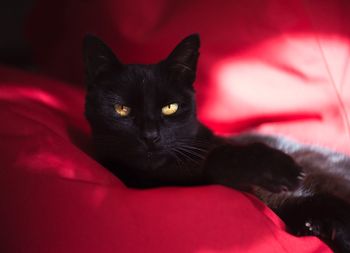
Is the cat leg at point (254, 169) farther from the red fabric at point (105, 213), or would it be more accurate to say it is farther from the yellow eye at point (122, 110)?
the yellow eye at point (122, 110)

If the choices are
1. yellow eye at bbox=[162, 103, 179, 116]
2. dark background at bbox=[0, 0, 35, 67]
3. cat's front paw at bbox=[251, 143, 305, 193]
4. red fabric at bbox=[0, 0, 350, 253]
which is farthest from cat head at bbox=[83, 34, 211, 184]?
dark background at bbox=[0, 0, 35, 67]

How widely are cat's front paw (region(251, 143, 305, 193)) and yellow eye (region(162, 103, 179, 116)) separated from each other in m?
0.24

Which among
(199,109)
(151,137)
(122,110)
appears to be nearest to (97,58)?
(122,110)

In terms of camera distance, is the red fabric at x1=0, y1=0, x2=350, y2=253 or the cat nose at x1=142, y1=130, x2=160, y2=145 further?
the cat nose at x1=142, y1=130, x2=160, y2=145

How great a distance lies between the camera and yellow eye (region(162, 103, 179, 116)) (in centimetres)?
100

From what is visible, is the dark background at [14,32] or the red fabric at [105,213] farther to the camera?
the dark background at [14,32]

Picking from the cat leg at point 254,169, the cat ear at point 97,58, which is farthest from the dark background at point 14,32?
the cat leg at point 254,169

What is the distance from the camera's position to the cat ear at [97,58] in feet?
3.33

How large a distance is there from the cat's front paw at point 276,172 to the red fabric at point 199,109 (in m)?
0.07

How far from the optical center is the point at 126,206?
0.76 meters

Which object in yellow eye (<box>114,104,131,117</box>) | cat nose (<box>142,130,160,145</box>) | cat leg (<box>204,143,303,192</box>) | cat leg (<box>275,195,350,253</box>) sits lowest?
cat leg (<box>275,195,350,253</box>)

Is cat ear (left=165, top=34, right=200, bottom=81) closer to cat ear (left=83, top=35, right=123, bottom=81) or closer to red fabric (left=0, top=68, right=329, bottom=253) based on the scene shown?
cat ear (left=83, top=35, right=123, bottom=81)

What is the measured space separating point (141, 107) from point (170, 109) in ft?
0.28

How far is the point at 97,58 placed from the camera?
103 centimetres
